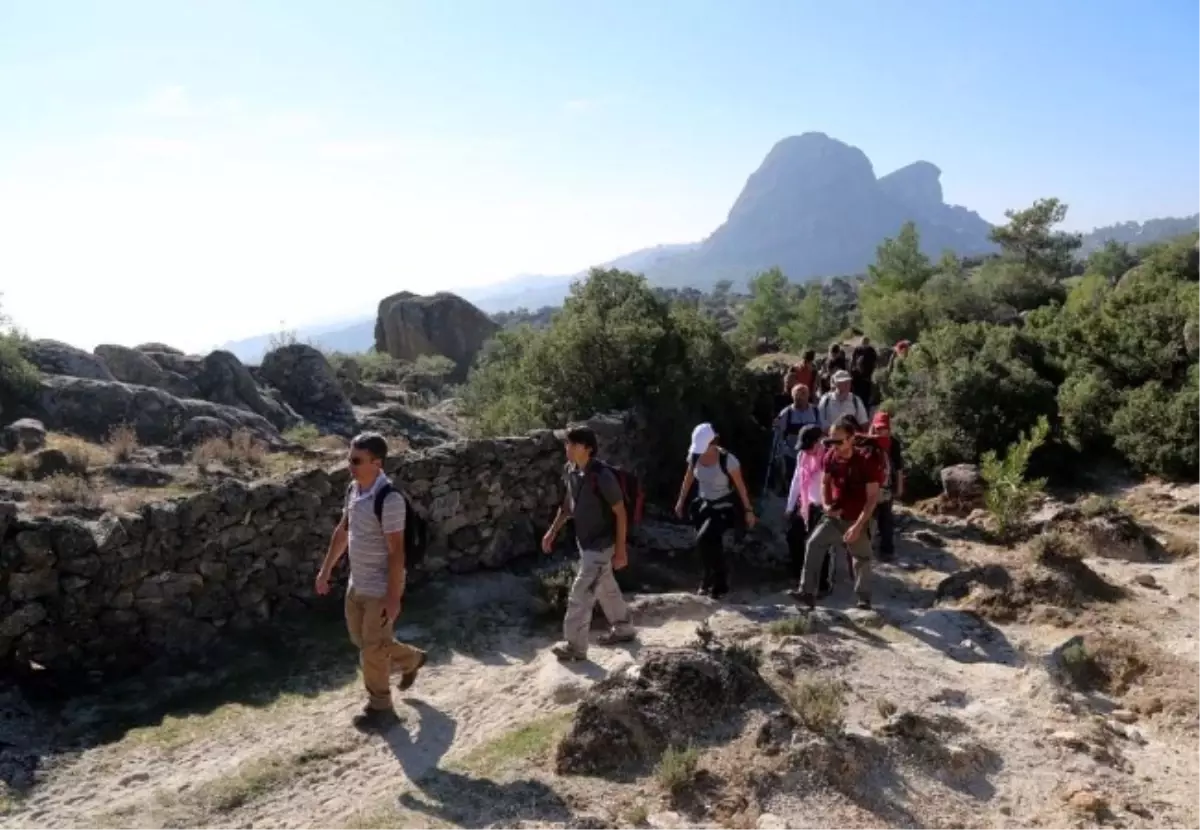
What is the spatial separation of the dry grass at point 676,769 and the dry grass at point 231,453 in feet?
36.8

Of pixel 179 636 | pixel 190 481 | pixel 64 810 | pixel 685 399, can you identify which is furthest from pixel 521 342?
pixel 64 810

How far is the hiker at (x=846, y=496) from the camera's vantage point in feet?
27.1

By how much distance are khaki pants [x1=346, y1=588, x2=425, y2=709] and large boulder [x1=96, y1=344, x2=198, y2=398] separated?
66.3 feet

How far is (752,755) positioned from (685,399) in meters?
9.54

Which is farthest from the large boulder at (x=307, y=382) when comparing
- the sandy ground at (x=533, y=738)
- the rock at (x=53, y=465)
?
the sandy ground at (x=533, y=738)

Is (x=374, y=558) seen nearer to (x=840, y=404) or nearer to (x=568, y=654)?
→ (x=568, y=654)

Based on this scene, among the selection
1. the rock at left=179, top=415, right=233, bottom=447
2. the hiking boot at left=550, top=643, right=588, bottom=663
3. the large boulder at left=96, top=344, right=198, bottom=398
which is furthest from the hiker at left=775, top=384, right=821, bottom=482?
the large boulder at left=96, top=344, right=198, bottom=398

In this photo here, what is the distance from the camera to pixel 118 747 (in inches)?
259

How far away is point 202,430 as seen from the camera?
1808cm

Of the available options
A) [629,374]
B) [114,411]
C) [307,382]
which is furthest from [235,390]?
[629,374]

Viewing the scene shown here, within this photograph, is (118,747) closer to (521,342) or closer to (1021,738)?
(1021,738)

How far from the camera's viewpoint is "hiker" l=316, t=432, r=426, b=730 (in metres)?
6.06

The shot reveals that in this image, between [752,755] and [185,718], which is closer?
[752,755]

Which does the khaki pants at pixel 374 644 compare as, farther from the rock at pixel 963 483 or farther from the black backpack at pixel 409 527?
the rock at pixel 963 483
